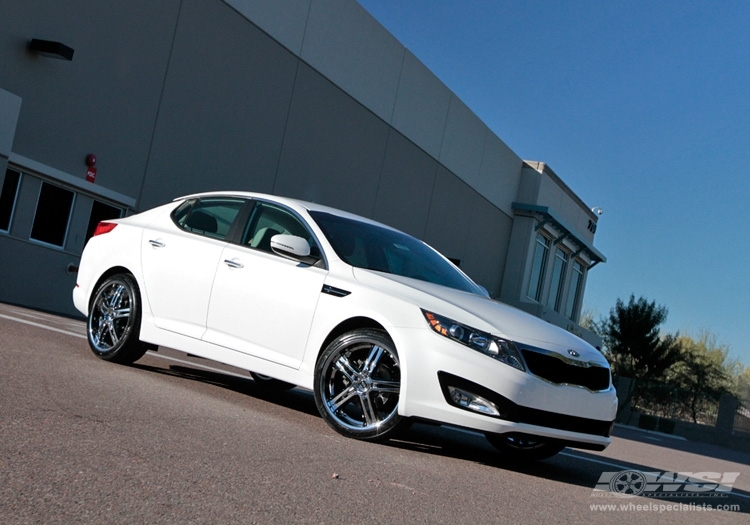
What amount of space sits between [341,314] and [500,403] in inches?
50.1

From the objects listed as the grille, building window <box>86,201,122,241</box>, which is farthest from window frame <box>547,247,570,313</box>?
the grille

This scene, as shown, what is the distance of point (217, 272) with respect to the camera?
729 cm

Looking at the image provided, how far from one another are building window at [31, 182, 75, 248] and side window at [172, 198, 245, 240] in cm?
1090

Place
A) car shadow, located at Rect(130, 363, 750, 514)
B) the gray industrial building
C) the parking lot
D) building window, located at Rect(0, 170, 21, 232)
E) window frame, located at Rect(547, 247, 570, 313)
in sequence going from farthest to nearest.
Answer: window frame, located at Rect(547, 247, 570, 313) < the gray industrial building < building window, located at Rect(0, 170, 21, 232) < car shadow, located at Rect(130, 363, 750, 514) < the parking lot

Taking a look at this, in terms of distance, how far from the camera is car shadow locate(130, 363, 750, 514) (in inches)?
255

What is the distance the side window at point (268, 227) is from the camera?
730 centimetres

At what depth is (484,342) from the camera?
5988 mm

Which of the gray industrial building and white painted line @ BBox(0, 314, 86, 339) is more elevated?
the gray industrial building

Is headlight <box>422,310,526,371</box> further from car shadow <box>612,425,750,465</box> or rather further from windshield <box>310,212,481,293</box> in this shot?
car shadow <box>612,425,750,465</box>

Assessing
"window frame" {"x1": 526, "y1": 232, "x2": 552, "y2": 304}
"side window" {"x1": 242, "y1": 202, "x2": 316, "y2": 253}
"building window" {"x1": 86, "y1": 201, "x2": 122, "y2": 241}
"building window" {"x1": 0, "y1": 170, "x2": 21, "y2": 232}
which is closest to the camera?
"side window" {"x1": 242, "y1": 202, "x2": 316, "y2": 253}

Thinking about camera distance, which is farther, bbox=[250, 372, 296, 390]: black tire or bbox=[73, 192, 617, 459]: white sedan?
bbox=[250, 372, 296, 390]: black tire

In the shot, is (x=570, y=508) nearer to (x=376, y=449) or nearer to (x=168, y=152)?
(x=376, y=449)

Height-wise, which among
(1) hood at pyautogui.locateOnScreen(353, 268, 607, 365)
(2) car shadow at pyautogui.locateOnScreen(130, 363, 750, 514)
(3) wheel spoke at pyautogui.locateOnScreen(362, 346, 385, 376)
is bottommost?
(2) car shadow at pyautogui.locateOnScreen(130, 363, 750, 514)

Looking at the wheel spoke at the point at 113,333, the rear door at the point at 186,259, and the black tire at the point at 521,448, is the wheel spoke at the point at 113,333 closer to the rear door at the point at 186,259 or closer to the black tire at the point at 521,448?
the rear door at the point at 186,259
